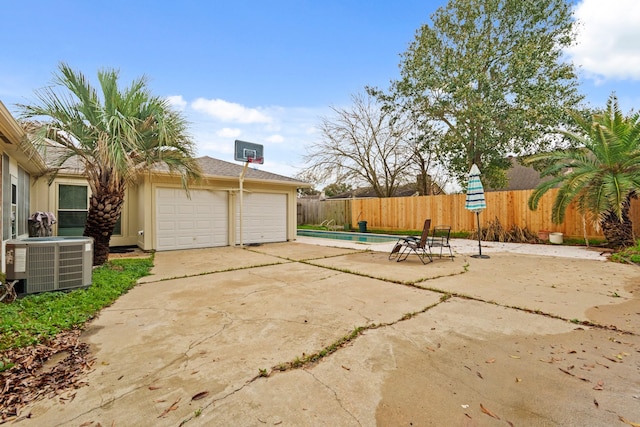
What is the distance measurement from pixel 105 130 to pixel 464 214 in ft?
43.2

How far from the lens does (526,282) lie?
525 cm

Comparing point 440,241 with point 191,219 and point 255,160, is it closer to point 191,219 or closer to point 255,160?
point 255,160

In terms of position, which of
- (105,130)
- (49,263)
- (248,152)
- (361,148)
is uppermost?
(361,148)

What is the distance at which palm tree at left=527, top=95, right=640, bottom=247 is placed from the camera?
763cm

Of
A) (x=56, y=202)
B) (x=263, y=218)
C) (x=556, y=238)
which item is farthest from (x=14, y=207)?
(x=556, y=238)

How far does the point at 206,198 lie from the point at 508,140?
13427mm

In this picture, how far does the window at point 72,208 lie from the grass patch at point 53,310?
5.01m

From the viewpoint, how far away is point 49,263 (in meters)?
4.39

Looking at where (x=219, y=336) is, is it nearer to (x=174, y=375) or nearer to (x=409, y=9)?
(x=174, y=375)

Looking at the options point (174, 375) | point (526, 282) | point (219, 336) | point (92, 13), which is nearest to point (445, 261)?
point (526, 282)

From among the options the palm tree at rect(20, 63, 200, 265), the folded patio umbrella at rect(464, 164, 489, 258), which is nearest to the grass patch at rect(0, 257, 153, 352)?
the palm tree at rect(20, 63, 200, 265)

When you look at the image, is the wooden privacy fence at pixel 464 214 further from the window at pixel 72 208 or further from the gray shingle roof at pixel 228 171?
the window at pixel 72 208

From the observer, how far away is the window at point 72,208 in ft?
29.6

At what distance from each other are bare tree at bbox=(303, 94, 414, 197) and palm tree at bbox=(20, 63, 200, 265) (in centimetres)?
1302
